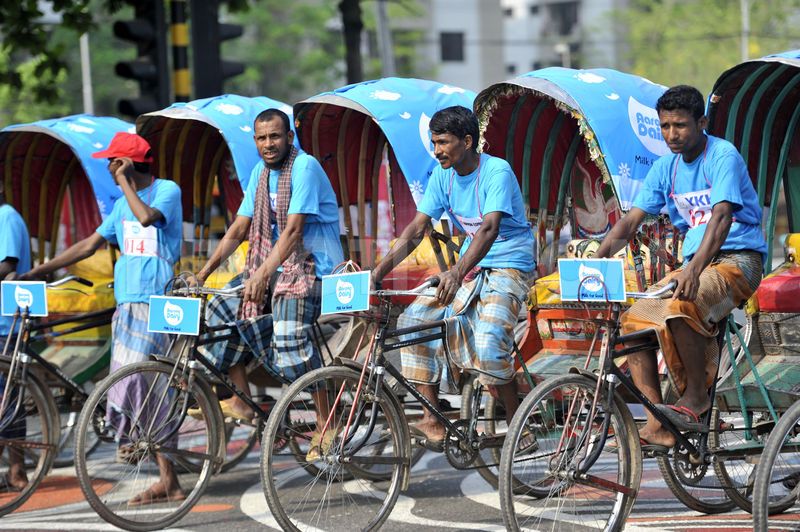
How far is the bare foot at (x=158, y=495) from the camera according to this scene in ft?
20.5

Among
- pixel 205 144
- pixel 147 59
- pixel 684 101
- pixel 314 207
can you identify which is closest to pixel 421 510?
pixel 314 207

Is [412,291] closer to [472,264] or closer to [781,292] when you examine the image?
[472,264]

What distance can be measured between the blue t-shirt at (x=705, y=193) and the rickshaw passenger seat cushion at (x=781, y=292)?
0.36 meters

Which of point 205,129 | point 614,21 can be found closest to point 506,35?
point 614,21

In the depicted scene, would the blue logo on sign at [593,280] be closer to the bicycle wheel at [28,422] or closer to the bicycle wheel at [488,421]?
the bicycle wheel at [488,421]

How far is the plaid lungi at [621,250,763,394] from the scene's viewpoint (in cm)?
507

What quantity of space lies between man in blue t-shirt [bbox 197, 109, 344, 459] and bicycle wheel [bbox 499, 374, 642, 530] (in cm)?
156

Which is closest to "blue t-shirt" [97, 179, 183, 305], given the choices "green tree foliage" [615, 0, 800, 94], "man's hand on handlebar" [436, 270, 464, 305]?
"man's hand on handlebar" [436, 270, 464, 305]

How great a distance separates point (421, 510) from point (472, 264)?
1436mm

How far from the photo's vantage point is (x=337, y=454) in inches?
206

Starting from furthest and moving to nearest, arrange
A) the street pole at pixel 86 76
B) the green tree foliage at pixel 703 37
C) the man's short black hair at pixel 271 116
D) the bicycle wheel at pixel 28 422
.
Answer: the green tree foliage at pixel 703 37 → the street pole at pixel 86 76 → the bicycle wheel at pixel 28 422 → the man's short black hair at pixel 271 116

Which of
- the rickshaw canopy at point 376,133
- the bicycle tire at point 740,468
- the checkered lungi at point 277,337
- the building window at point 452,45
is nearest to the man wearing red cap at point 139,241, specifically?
the checkered lungi at point 277,337

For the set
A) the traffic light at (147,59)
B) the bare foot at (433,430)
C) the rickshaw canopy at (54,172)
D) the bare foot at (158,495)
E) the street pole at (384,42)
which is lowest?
the bare foot at (158,495)

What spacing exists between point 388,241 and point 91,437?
212cm
